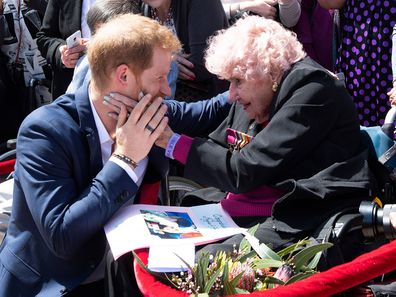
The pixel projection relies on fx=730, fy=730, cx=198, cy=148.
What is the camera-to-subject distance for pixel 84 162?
3000mm

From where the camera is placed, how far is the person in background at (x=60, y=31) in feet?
15.9

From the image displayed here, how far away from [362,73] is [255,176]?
1.38 m

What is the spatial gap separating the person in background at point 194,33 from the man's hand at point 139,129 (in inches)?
53.5

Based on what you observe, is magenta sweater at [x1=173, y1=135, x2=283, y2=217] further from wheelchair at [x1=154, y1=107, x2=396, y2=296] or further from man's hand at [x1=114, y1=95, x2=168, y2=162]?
wheelchair at [x1=154, y1=107, x2=396, y2=296]

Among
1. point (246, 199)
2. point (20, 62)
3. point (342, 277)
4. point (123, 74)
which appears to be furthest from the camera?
point (20, 62)

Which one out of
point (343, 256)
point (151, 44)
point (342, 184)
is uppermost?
point (151, 44)

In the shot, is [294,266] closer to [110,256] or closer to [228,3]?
[110,256]

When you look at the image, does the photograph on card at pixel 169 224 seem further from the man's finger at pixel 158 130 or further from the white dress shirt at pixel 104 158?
the man's finger at pixel 158 130

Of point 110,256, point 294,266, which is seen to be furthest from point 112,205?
point 294,266

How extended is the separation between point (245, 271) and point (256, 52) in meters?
0.99

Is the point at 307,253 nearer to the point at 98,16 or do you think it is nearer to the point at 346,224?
the point at 346,224

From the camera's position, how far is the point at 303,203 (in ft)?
9.95

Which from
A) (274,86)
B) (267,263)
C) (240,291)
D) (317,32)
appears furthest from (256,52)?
(317,32)

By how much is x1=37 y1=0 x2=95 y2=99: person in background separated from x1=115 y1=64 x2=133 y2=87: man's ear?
69.2 inches
